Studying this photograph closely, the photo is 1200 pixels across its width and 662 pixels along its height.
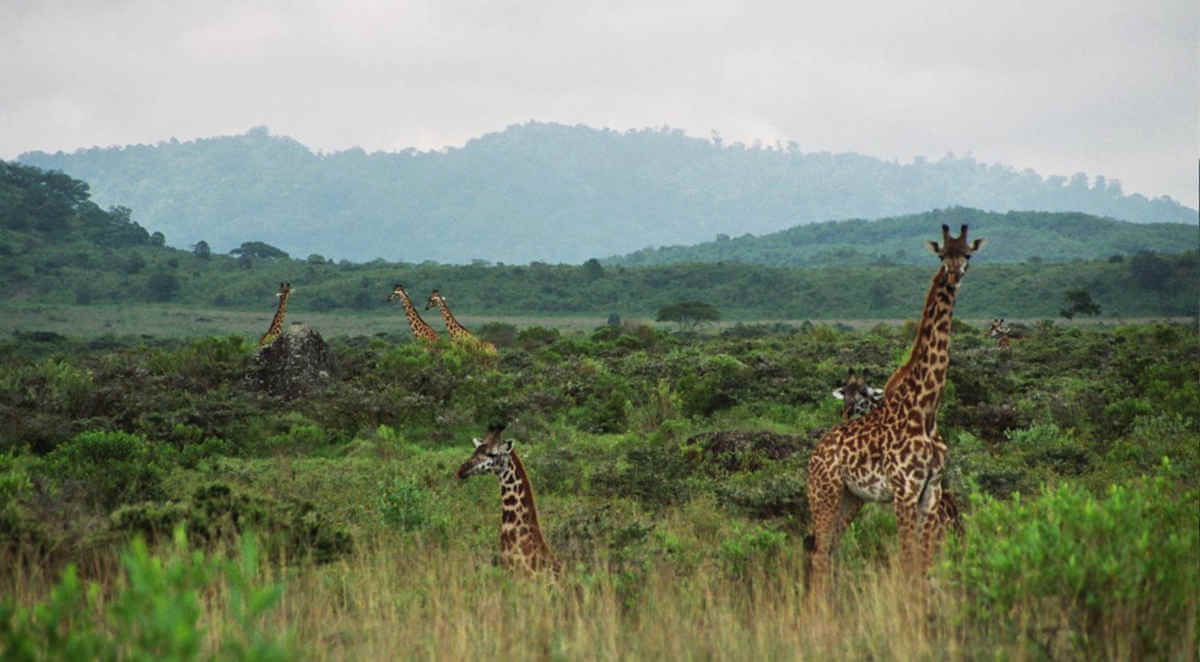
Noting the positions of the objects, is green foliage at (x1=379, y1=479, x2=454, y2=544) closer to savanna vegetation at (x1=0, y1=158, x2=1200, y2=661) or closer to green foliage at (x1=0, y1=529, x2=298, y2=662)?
savanna vegetation at (x1=0, y1=158, x2=1200, y2=661)

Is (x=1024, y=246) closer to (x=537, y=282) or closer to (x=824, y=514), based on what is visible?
(x=537, y=282)

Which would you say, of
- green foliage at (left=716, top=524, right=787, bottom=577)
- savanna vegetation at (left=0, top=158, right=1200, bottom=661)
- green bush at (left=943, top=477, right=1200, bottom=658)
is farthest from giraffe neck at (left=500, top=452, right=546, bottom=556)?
green bush at (left=943, top=477, right=1200, bottom=658)

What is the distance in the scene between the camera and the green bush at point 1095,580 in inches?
236

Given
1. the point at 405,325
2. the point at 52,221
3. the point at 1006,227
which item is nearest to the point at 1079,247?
the point at 1006,227

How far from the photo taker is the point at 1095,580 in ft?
20.2

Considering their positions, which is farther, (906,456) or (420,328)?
(420,328)

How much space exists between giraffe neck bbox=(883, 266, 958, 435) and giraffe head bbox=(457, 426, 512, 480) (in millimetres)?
3355

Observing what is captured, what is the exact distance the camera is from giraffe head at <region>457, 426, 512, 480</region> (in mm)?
9500

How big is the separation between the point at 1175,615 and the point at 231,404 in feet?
57.9

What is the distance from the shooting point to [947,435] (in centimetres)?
1797

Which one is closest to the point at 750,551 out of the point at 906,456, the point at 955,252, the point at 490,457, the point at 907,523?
the point at 907,523

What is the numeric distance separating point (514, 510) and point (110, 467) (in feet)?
24.6

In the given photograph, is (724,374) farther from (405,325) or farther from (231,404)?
(405,325)

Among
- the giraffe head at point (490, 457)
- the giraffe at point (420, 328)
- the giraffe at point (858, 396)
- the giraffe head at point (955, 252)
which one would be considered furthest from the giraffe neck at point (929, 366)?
the giraffe at point (420, 328)
